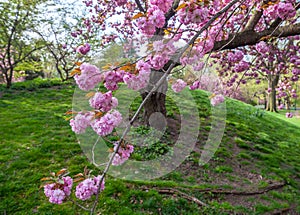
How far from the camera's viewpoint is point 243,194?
319 centimetres

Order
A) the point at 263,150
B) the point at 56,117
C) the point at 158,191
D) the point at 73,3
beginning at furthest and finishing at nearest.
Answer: the point at 73,3
the point at 56,117
the point at 263,150
the point at 158,191

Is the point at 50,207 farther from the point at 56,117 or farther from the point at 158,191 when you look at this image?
the point at 56,117

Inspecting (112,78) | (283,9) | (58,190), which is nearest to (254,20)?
(283,9)

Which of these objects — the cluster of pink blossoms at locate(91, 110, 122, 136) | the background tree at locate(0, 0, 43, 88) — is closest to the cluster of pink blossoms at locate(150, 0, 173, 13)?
the cluster of pink blossoms at locate(91, 110, 122, 136)

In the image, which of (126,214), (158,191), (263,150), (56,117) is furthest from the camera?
(56,117)

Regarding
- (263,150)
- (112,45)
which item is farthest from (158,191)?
(112,45)

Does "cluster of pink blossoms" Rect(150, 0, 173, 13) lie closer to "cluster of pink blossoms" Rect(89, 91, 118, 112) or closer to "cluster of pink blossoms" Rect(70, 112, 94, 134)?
"cluster of pink blossoms" Rect(89, 91, 118, 112)

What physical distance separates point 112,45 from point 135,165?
12.4 ft

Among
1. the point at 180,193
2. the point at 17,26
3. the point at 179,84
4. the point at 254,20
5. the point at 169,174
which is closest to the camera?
the point at 179,84

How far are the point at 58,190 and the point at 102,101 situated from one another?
569 mm

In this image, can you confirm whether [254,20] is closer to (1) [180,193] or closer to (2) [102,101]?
(2) [102,101]

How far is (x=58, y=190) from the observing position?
4.17 ft

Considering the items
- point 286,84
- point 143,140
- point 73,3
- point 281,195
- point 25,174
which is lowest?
point 281,195

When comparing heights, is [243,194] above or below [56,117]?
below
